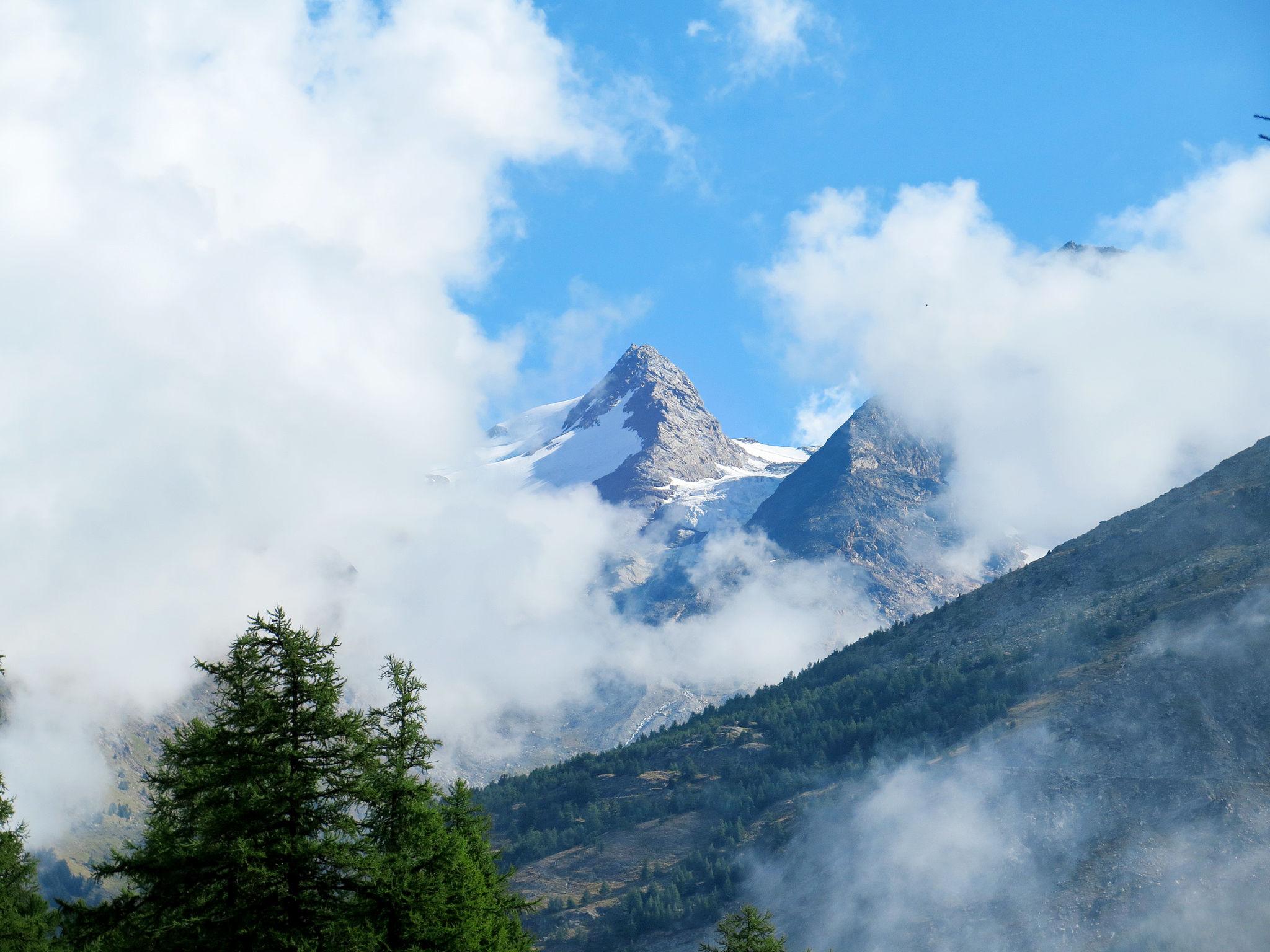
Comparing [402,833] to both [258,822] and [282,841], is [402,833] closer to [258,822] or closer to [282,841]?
[282,841]

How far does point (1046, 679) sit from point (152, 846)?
580 feet

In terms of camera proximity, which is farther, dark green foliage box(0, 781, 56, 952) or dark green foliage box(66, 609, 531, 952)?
dark green foliage box(0, 781, 56, 952)

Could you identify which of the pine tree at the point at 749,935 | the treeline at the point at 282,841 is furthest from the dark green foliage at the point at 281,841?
the pine tree at the point at 749,935

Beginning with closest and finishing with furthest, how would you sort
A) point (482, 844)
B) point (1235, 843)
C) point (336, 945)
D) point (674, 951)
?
point (336, 945) → point (482, 844) → point (1235, 843) → point (674, 951)

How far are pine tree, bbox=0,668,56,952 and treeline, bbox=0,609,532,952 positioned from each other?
8.84 metres

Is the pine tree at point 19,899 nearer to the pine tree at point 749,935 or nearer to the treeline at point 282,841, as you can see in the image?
the treeline at point 282,841

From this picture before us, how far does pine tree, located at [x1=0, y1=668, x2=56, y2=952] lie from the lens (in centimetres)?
3356

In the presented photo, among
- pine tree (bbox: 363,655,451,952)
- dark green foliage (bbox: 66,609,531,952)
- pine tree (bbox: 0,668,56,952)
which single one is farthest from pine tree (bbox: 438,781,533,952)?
pine tree (bbox: 0,668,56,952)

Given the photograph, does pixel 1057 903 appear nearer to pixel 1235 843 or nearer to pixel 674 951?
pixel 1235 843

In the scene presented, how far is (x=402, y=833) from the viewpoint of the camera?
26.9m

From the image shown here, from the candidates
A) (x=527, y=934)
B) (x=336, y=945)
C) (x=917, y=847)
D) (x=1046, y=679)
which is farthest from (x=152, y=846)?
(x=1046, y=679)

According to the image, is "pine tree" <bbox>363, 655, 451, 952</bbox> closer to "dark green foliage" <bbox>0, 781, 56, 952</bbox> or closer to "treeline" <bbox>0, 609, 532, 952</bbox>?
"treeline" <bbox>0, 609, 532, 952</bbox>

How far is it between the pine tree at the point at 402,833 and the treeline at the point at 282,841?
0.04 metres

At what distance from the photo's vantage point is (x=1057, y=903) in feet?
405
